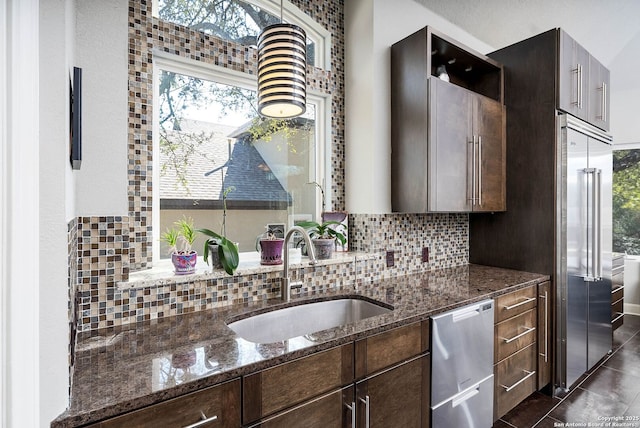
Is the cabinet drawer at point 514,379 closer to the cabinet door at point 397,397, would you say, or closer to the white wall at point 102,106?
the cabinet door at point 397,397

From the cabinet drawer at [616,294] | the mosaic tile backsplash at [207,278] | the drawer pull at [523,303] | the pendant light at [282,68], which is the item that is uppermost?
the pendant light at [282,68]

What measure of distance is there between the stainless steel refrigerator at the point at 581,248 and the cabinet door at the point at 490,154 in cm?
35

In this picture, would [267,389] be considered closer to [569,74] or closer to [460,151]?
[460,151]

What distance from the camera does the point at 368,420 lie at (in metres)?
1.27

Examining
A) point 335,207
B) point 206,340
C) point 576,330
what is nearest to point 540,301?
point 576,330

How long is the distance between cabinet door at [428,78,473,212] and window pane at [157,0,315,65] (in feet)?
3.78

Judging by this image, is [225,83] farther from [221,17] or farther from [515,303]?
[515,303]

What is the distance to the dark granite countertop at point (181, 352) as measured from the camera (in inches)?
32.8

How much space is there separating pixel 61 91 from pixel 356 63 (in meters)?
1.90

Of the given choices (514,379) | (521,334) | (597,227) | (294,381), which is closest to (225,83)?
(294,381)

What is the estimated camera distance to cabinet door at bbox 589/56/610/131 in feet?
8.43

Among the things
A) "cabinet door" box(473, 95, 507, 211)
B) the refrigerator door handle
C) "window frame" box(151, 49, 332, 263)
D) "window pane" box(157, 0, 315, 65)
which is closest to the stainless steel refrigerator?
the refrigerator door handle

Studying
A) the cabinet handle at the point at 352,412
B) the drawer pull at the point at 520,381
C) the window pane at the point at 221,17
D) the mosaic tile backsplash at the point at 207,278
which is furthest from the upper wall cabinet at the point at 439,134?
the cabinet handle at the point at 352,412

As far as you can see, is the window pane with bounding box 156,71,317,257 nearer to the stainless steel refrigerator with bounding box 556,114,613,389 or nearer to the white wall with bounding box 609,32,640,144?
the stainless steel refrigerator with bounding box 556,114,613,389
